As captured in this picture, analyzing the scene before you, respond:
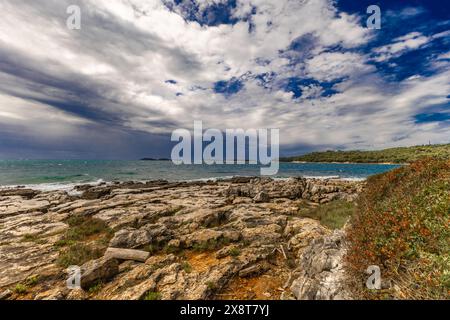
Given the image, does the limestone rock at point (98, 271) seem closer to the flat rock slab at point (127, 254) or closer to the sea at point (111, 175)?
→ the flat rock slab at point (127, 254)

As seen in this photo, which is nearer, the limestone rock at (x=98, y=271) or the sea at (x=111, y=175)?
the limestone rock at (x=98, y=271)

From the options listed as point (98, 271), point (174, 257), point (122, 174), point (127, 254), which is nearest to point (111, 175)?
point (122, 174)

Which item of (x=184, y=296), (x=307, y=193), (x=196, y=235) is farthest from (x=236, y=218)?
(x=307, y=193)

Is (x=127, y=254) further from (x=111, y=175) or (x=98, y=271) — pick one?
(x=111, y=175)

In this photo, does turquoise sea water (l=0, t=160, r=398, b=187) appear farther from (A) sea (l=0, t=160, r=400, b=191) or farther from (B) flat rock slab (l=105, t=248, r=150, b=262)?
(B) flat rock slab (l=105, t=248, r=150, b=262)

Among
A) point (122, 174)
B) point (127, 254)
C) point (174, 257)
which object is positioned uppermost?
point (122, 174)

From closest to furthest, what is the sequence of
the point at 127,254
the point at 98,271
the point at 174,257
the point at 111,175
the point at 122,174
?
the point at 98,271, the point at 127,254, the point at 174,257, the point at 111,175, the point at 122,174

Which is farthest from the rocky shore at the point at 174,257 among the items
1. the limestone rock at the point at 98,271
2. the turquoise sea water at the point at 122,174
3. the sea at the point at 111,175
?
the turquoise sea water at the point at 122,174

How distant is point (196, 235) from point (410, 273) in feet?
31.8

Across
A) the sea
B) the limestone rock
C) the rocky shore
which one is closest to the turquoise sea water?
the sea

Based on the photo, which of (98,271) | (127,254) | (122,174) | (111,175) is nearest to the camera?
(98,271)
